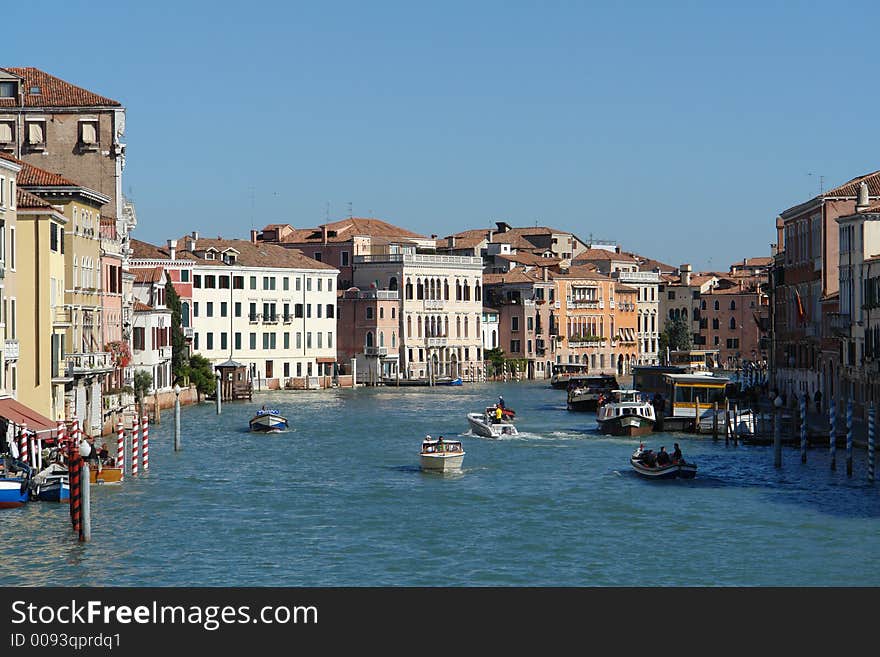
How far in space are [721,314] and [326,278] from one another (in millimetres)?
39784

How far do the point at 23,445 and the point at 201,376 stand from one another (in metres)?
32.3

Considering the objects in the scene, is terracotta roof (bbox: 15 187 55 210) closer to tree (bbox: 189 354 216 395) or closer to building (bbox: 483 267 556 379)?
tree (bbox: 189 354 216 395)

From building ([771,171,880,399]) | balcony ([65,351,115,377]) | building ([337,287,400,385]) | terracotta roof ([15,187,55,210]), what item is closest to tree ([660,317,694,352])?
building ([337,287,400,385])

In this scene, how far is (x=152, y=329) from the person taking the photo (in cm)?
5406

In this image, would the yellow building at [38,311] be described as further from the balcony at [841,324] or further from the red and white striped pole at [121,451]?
the balcony at [841,324]

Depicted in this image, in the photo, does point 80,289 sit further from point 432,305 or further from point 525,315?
point 525,315

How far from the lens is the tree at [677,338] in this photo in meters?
109

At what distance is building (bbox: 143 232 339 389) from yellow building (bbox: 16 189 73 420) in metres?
33.8

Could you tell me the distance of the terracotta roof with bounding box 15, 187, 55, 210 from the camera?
35.6m

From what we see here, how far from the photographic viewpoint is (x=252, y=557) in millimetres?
24562

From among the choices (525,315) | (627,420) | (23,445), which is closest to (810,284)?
(627,420)
